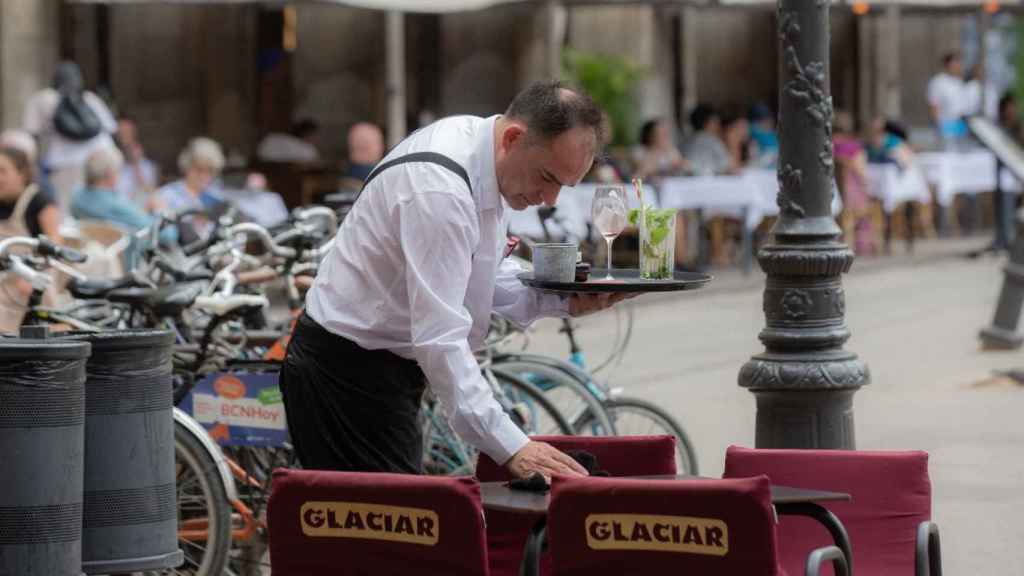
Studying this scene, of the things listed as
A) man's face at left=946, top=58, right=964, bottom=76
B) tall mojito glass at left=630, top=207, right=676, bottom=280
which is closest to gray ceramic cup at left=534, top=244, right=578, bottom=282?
tall mojito glass at left=630, top=207, right=676, bottom=280

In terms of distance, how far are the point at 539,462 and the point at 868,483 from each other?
2.61ft

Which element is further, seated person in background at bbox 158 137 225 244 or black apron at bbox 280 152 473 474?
seated person in background at bbox 158 137 225 244

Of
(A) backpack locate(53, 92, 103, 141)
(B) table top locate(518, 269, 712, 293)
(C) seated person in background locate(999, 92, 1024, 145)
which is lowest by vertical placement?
(B) table top locate(518, 269, 712, 293)

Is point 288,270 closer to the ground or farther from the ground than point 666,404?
farther from the ground

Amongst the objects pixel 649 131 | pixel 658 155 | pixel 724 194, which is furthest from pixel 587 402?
pixel 649 131

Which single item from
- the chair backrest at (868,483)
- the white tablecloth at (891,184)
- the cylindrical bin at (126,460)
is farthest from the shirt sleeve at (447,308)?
the white tablecloth at (891,184)

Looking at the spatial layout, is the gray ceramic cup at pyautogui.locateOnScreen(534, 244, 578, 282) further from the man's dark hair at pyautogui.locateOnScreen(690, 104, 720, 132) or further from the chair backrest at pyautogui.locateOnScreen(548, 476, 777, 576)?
the man's dark hair at pyautogui.locateOnScreen(690, 104, 720, 132)

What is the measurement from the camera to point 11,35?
17.0m

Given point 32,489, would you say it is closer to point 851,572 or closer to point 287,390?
point 287,390

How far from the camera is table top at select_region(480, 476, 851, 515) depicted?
168 inches

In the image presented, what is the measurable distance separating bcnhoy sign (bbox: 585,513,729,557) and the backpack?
12026mm

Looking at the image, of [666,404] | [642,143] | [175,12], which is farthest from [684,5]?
[666,404]

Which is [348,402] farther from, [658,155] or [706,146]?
[706,146]

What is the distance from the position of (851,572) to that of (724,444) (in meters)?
5.66
